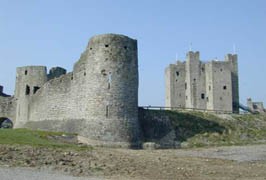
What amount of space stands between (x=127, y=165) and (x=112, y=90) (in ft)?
37.9

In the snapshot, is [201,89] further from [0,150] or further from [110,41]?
[0,150]

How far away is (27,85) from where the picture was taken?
37906 mm

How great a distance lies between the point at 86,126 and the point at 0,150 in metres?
10.7

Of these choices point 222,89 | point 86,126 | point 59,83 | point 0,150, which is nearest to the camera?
point 0,150

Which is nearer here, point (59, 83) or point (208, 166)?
point (208, 166)

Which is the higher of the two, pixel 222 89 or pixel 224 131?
pixel 222 89

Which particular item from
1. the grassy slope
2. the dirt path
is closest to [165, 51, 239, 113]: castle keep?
the grassy slope

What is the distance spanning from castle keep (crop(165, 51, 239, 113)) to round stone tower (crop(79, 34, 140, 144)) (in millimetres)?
26888

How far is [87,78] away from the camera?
2869 cm

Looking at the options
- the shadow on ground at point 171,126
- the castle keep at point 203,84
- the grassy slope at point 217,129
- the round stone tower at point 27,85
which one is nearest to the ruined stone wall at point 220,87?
the castle keep at point 203,84

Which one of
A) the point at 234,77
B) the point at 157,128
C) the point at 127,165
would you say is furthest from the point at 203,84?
the point at 127,165

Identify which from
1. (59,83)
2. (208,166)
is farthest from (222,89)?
(208,166)

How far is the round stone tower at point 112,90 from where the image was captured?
2722cm

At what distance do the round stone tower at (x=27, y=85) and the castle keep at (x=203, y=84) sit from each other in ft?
76.6
